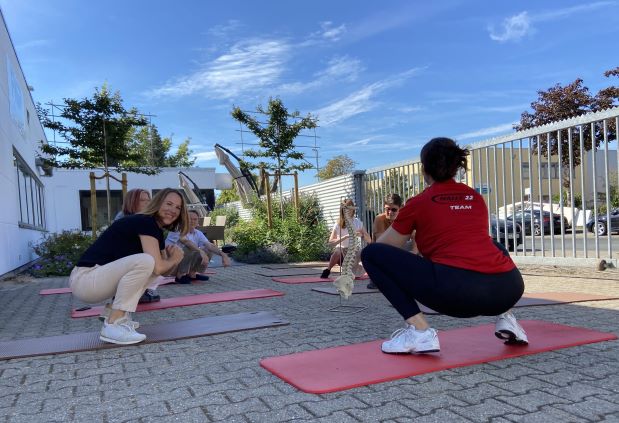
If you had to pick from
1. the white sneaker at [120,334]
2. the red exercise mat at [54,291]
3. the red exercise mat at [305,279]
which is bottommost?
the red exercise mat at [305,279]

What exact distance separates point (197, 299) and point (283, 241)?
232 inches

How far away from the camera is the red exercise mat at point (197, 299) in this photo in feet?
17.1

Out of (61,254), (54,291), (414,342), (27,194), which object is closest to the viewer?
(414,342)

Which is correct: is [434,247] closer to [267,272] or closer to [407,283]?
[407,283]

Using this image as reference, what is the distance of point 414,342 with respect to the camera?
117 inches

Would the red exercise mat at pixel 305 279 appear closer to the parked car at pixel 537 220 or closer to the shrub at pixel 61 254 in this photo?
the parked car at pixel 537 220

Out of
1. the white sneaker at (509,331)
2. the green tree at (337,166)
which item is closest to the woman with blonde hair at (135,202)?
the white sneaker at (509,331)

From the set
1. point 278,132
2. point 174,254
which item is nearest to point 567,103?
point 278,132

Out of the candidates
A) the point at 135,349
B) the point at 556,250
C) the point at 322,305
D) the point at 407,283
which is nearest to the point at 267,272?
the point at 322,305

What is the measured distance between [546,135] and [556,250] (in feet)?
5.98

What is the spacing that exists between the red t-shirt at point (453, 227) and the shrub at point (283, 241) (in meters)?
8.45

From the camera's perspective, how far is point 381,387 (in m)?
2.50

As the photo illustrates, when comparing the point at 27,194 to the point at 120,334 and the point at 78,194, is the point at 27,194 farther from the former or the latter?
the point at 120,334

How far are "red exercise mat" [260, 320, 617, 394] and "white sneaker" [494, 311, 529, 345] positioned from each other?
0.15 ft
